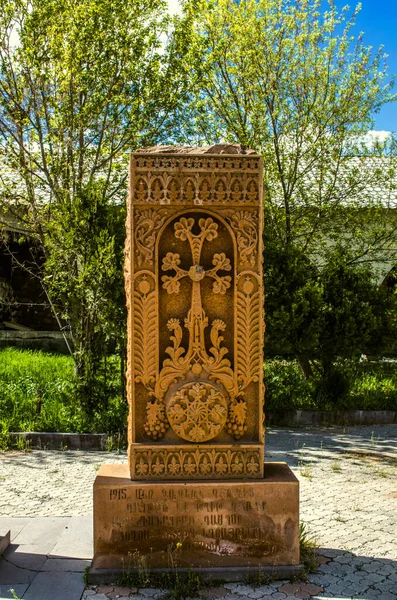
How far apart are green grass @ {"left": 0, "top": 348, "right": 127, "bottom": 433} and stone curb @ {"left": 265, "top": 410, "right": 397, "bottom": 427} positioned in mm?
2246

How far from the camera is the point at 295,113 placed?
11766 mm

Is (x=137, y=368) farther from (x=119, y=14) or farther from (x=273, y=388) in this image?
(x=119, y=14)

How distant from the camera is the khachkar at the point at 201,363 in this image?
4375 millimetres

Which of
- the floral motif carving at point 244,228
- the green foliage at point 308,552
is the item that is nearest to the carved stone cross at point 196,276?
the floral motif carving at point 244,228

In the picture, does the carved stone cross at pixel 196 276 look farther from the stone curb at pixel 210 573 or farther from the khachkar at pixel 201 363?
the stone curb at pixel 210 573

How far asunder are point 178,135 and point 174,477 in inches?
298

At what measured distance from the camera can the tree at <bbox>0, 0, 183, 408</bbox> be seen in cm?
935

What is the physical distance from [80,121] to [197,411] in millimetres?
7065

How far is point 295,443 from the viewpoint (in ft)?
28.5

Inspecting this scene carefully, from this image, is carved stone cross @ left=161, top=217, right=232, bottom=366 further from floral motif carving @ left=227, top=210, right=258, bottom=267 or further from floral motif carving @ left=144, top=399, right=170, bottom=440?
floral motif carving @ left=144, top=399, right=170, bottom=440

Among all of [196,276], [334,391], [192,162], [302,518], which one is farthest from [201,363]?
[334,391]

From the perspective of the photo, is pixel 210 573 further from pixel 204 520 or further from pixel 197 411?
pixel 197 411

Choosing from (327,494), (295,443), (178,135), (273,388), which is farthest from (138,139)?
(327,494)

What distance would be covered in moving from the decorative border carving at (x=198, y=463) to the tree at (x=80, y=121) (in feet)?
15.7
